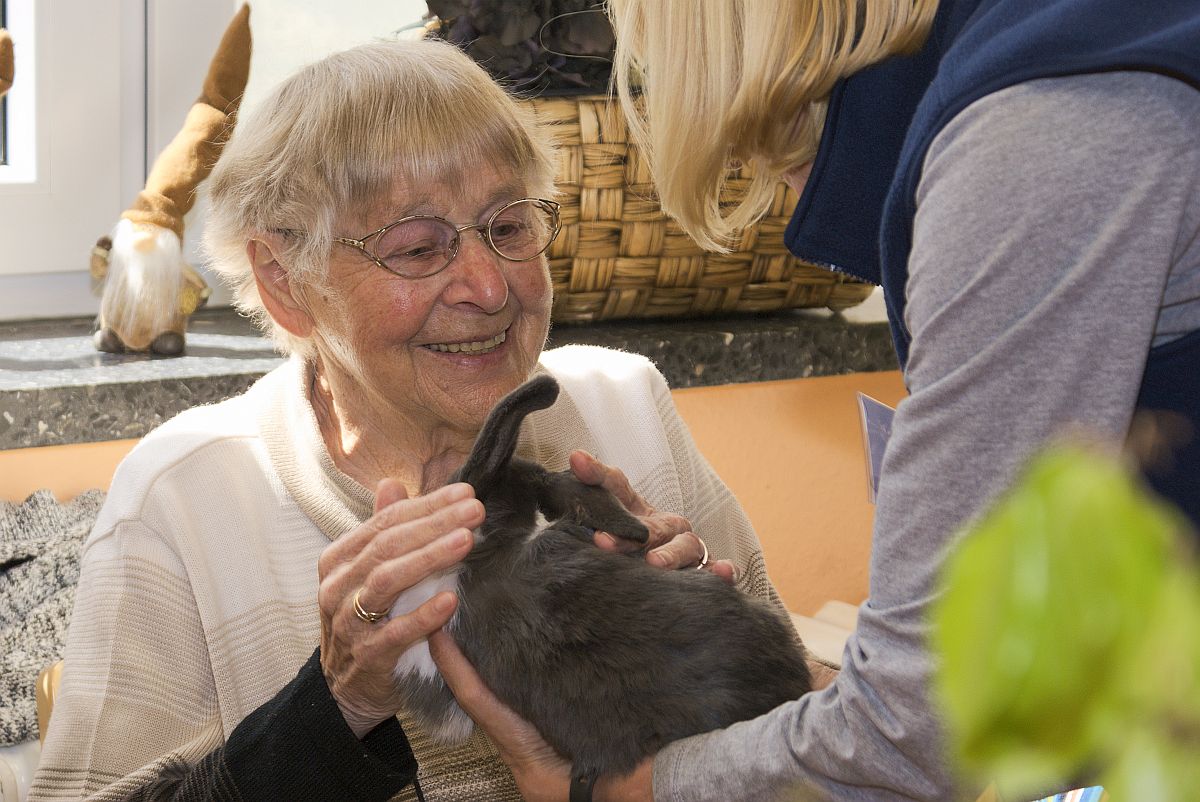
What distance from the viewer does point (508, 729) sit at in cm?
91

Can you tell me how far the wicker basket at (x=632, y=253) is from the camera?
6.44ft

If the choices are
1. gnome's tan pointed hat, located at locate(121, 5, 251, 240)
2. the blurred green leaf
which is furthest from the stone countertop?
the blurred green leaf

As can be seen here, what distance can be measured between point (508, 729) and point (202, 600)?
411mm

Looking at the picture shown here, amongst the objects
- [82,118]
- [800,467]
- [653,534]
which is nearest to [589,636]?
[653,534]

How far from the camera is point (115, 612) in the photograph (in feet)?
3.70

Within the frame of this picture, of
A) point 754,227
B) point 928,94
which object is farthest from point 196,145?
point 928,94

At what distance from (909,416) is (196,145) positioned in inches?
60.2

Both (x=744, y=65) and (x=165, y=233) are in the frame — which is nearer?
(x=744, y=65)

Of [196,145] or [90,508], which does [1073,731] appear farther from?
[196,145]

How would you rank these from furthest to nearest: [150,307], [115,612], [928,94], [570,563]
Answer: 1. [150,307]
2. [115,612]
3. [570,563]
4. [928,94]

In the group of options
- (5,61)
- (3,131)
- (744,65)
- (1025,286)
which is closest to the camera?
(1025,286)

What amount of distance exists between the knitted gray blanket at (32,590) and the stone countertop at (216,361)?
12 centimetres

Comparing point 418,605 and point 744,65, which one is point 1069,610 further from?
point 418,605

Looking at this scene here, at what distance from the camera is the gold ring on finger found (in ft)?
3.11
